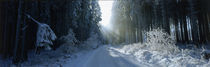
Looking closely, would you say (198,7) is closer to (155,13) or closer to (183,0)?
(183,0)

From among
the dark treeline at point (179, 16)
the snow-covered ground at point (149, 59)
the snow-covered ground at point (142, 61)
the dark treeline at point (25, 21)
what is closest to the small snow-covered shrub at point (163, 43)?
the snow-covered ground at point (149, 59)

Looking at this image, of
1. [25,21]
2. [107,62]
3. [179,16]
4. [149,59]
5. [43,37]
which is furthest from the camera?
[179,16]

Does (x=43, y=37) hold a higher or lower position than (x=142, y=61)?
higher

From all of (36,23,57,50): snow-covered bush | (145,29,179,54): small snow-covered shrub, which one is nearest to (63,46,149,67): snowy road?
(36,23,57,50): snow-covered bush

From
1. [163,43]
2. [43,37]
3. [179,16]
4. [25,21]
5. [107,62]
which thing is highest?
[179,16]

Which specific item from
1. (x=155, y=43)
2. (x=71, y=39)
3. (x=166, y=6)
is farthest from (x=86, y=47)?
(x=166, y=6)

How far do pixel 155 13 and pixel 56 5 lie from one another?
567 inches

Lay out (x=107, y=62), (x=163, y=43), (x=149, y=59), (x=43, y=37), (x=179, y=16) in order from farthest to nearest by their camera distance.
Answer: (x=179, y=16), (x=163, y=43), (x=43, y=37), (x=149, y=59), (x=107, y=62)

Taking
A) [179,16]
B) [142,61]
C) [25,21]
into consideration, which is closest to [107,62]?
[142,61]

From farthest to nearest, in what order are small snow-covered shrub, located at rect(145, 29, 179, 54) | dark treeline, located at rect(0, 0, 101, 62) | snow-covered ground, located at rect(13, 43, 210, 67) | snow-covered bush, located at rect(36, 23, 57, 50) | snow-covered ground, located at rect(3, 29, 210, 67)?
small snow-covered shrub, located at rect(145, 29, 179, 54) < dark treeline, located at rect(0, 0, 101, 62) < snow-covered bush, located at rect(36, 23, 57, 50) < snow-covered ground, located at rect(3, 29, 210, 67) < snow-covered ground, located at rect(13, 43, 210, 67)

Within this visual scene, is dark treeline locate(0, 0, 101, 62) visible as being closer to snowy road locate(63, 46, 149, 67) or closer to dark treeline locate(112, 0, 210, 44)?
snowy road locate(63, 46, 149, 67)

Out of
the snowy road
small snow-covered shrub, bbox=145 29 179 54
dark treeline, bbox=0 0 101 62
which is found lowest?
the snowy road

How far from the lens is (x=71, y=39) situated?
14.5 m

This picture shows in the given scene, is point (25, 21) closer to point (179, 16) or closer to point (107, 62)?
point (107, 62)
